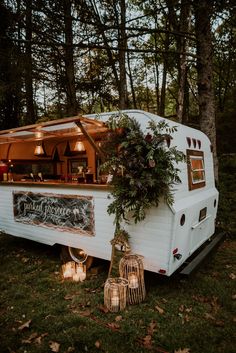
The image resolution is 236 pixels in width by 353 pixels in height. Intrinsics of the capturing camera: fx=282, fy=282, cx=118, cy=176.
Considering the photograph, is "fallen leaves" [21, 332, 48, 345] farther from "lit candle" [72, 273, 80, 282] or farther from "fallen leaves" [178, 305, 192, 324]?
"fallen leaves" [178, 305, 192, 324]

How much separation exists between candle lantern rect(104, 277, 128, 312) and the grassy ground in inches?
3.6

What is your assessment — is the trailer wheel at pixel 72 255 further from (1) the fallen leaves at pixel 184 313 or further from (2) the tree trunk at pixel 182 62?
(2) the tree trunk at pixel 182 62

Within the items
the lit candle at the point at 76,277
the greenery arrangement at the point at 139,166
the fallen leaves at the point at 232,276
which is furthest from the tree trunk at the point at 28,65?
the fallen leaves at the point at 232,276

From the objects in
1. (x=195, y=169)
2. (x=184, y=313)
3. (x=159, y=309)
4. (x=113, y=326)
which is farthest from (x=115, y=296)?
(x=195, y=169)

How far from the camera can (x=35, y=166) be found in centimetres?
877

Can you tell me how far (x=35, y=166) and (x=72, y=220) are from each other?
442 centimetres

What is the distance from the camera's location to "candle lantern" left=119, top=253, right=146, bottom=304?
13.0 ft

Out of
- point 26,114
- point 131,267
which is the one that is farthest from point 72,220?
point 26,114

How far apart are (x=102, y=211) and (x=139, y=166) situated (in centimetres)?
106

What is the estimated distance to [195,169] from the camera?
4.83 metres

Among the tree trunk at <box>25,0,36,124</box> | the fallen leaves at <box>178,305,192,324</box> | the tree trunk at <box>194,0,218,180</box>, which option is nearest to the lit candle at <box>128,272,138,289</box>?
the fallen leaves at <box>178,305,192,324</box>

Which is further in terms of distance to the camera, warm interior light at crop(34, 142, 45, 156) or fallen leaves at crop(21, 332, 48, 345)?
warm interior light at crop(34, 142, 45, 156)

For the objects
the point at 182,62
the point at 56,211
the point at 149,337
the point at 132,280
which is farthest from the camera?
the point at 182,62

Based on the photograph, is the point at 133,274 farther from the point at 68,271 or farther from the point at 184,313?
the point at 68,271
